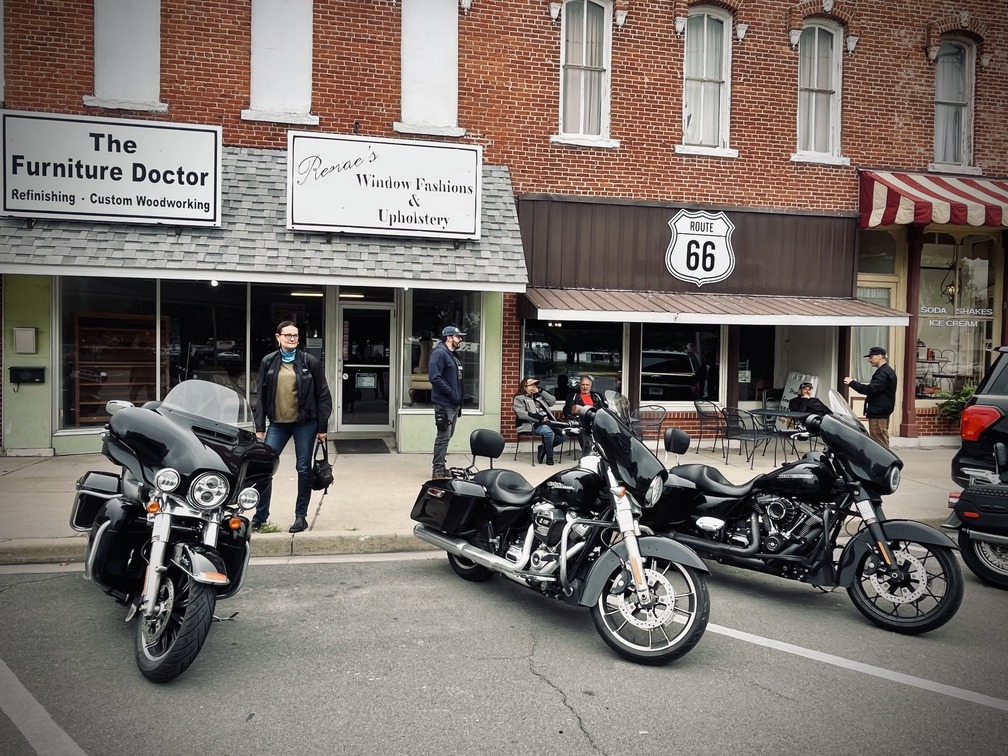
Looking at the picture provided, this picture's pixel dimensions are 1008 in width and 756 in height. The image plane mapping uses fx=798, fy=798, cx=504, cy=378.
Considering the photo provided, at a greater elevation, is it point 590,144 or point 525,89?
point 525,89

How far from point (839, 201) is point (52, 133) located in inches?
462

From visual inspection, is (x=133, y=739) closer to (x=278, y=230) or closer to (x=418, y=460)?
(x=418, y=460)

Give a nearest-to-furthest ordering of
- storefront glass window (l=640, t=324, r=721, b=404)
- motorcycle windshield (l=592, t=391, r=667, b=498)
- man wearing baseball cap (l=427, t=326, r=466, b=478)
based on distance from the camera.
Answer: motorcycle windshield (l=592, t=391, r=667, b=498), man wearing baseball cap (l=427, t=326, r=466, b=478), storefront glass window (l=640, t=324, r=721, b=404)

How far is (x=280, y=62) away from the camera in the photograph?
11422 millimetres

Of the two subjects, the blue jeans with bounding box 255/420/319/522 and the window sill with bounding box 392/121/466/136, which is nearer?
the blue jeans with bounding box 255/420/319/522

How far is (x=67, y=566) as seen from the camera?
20.8 ft

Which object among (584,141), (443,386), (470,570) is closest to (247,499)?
(470,570)

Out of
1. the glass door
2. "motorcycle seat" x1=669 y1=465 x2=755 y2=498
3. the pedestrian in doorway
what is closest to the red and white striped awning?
the glass door

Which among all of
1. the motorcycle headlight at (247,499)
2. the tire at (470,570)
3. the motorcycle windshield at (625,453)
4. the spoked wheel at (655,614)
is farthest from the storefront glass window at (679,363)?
the motorcycle headlight at (247,499)

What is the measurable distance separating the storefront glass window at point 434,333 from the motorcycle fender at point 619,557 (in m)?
7.58

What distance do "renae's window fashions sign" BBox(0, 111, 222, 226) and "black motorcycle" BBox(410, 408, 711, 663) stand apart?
698 cm

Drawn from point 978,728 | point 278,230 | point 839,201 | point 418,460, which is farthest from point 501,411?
point 978,728

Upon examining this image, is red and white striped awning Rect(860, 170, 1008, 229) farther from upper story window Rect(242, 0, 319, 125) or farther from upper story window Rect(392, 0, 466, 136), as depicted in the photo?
upper story window Rect(242, 0, 319, 125)

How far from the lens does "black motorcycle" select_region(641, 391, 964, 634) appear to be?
5074 millimetres
